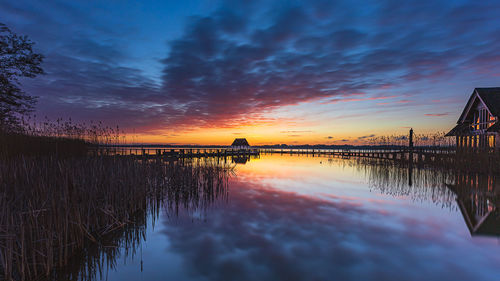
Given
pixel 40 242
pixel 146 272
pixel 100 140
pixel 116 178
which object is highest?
pixel 100 140

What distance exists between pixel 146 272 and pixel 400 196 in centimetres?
1153

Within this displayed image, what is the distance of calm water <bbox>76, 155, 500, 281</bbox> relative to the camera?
4.80 m

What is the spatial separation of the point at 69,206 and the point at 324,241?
6365 millimetres

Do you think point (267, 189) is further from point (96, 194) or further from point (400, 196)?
point (96, 194)

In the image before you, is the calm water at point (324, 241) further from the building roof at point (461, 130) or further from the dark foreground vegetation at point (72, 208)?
the building roof at point (461, 130)

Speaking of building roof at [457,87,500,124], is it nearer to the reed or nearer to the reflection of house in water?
the reflection of house in water

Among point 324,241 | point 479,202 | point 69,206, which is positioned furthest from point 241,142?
point 69,206

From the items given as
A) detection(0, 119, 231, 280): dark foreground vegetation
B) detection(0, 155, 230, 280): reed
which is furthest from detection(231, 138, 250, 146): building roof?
detection(0, 155, 230, 280): reed

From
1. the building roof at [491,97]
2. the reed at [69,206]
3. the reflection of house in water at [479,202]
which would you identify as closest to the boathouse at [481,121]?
the building roof at [491,97]

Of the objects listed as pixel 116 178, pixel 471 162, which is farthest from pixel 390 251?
pixel 471 162

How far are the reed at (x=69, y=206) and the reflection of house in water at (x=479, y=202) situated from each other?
381 inches

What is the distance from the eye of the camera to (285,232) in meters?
6.86

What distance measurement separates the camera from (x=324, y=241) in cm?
627

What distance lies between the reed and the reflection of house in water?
9.68 meters
